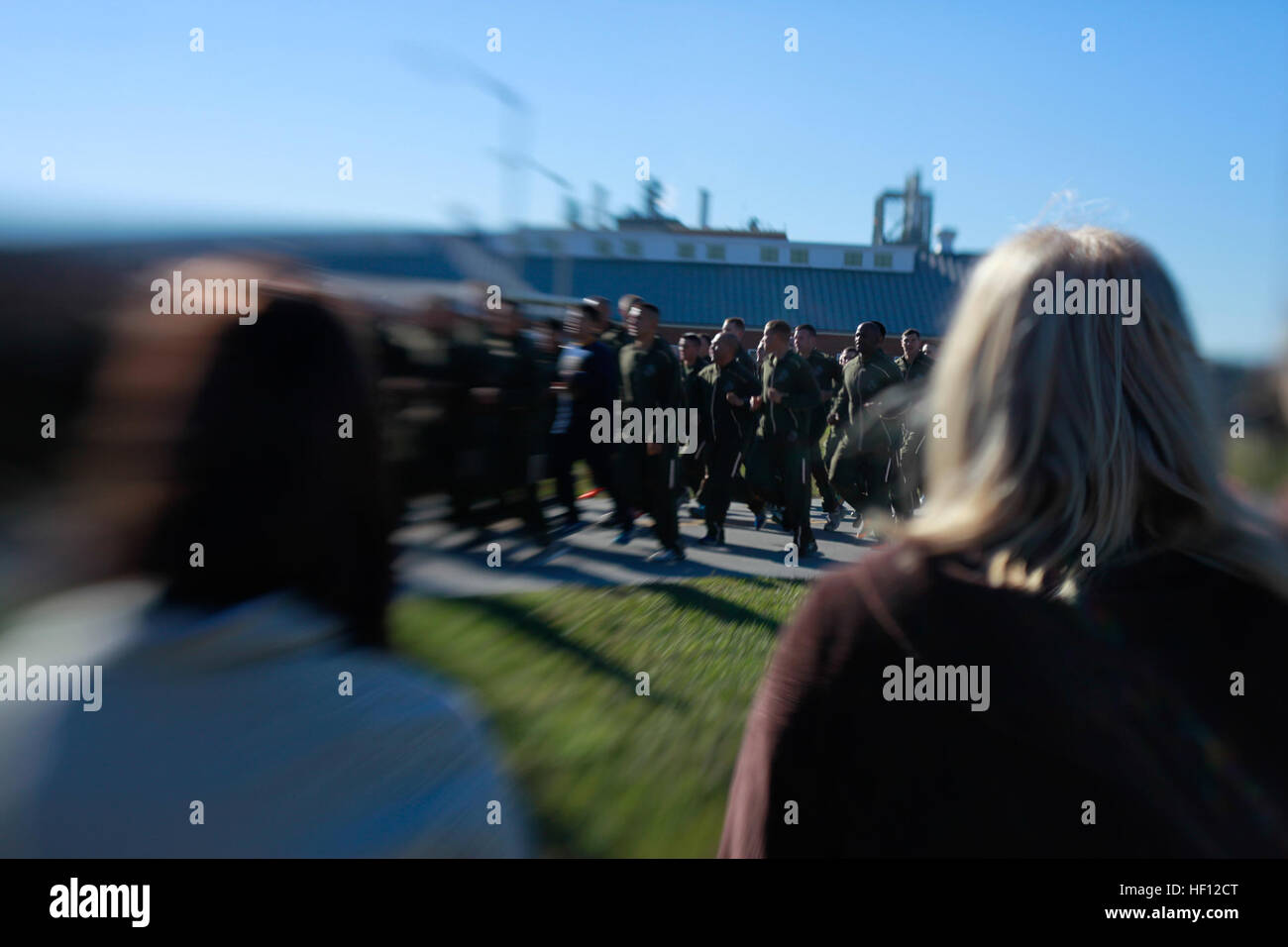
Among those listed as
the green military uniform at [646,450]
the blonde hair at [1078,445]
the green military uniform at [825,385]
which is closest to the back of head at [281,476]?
the blonde hair at [1078,445]

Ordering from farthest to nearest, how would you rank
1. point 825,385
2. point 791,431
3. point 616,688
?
point 825,385
point 791,431
point 616,688

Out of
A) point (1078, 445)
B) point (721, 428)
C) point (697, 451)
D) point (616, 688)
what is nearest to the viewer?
A: point (1078, 445)

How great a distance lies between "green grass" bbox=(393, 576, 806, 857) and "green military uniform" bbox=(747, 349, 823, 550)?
1.45 metres

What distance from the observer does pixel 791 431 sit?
9.30 m

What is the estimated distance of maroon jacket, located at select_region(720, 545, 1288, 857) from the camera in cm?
103

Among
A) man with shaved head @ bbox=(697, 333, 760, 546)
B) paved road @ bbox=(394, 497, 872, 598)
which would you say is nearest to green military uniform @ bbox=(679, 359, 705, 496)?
man with shaved head @ bbox=(697, 333, 760, 546)

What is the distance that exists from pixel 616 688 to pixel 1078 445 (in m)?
3.98

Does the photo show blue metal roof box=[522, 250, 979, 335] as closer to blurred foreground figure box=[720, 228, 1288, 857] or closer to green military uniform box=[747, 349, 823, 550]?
green military uniform box=[747, 349, 823, 550]

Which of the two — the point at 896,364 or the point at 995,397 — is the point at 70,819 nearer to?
the point at 995,397

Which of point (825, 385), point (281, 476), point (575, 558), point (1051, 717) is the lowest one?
point (575, 558)

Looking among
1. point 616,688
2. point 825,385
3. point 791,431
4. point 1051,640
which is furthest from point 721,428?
point 1051,640

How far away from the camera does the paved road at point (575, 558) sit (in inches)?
294

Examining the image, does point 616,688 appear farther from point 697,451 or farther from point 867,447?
point 697,451
